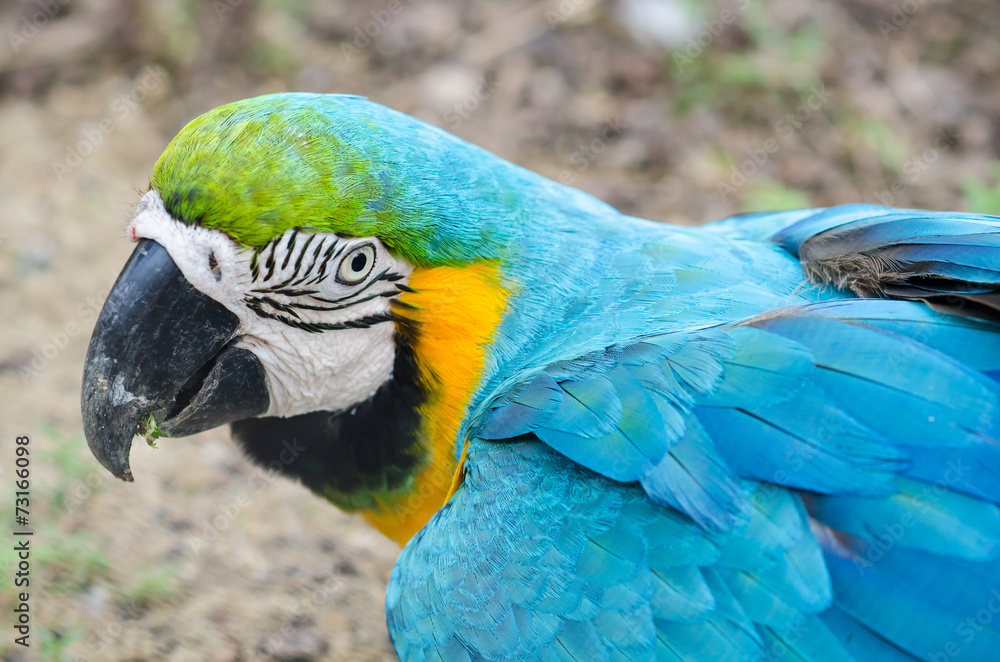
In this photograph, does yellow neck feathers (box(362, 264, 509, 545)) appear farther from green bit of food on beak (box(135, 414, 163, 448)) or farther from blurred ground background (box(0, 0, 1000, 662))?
blurred ground background (box(0, 0, 1000, 662))

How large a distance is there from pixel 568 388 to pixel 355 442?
A: 2.42 feet

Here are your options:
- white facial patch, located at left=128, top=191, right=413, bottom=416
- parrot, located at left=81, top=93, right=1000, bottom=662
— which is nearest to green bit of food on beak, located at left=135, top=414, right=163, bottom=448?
parrot, located at left=81, top=93, right=1000, bottom=662

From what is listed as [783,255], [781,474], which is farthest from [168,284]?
[783,255]

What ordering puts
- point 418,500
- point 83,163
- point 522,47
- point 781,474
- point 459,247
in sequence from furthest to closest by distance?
point 522,47 → point 83,163 → point 418,500 → point 459,247 → point 781,474

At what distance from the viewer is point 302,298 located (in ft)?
7.25

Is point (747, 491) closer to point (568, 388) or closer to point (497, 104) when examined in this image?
point (568, 388)

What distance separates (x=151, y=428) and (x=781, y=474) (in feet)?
5.28

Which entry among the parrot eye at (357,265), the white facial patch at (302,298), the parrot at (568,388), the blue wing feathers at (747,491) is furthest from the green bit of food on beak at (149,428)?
the blue wing feathers at (747,491)

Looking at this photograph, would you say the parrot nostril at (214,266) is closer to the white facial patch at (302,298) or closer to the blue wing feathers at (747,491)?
the white facial patch at (302,298)

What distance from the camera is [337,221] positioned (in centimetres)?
209

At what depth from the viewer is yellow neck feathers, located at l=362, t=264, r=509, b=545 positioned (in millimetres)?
2273

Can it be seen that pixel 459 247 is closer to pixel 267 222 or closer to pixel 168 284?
pixel 267 222

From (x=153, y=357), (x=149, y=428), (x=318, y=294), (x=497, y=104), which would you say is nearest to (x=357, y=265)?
(x=318, y=294)

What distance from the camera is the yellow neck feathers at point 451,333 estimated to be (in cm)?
227
